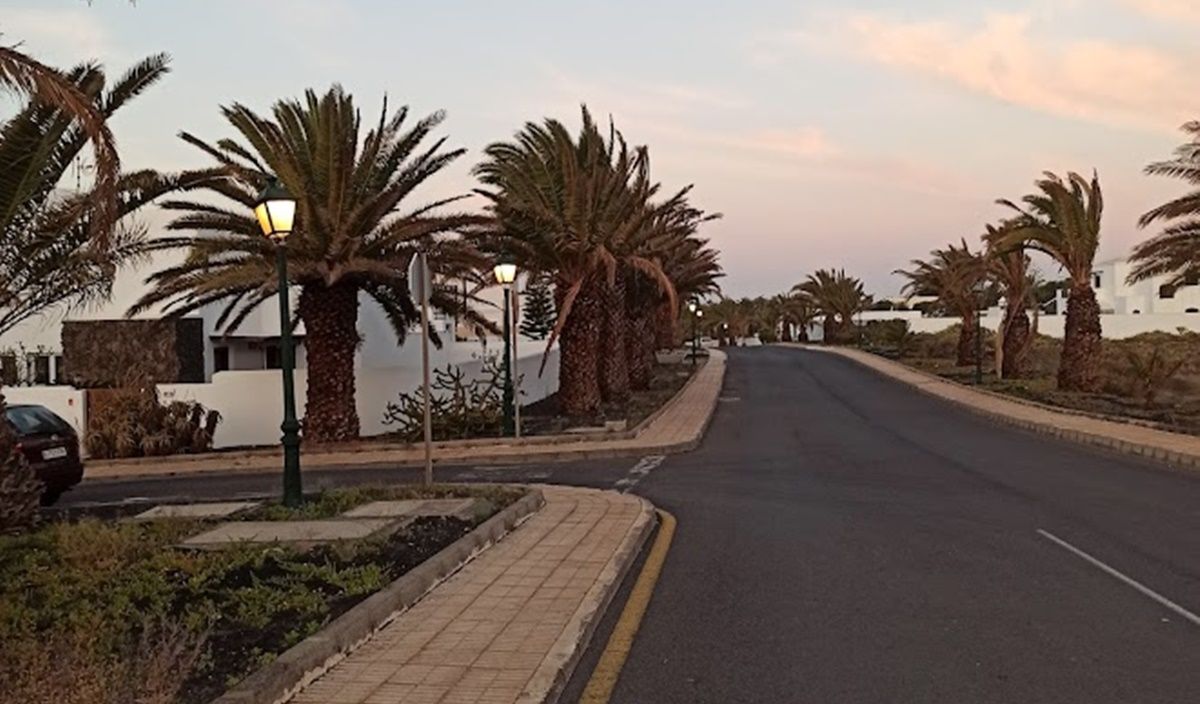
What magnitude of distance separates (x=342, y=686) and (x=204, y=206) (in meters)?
18.4

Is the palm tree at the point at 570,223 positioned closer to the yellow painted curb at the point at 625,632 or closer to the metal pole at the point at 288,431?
the metal pole at the point at 288,431

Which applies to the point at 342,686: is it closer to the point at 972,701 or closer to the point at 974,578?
the point at 972,701

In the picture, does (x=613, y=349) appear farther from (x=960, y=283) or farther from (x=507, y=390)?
(x=960, y=283)

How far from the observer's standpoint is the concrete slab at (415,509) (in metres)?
12.1

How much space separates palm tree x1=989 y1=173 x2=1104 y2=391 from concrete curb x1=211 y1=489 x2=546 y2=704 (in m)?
29.1

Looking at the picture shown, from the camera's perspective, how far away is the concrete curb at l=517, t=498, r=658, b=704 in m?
6.18

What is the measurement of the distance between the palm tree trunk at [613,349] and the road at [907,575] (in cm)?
1238

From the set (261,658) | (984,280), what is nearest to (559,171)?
(261,658)

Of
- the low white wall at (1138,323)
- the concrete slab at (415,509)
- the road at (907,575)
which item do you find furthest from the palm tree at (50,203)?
the low white wall at (1138,323)

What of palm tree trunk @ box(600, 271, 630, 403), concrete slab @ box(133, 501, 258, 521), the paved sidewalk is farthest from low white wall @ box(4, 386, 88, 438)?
the paved sidewalk

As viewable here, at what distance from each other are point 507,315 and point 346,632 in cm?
1764

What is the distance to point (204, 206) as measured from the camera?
75.2 ft

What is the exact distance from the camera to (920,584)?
931 cm

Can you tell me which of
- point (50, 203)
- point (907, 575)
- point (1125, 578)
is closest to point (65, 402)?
point (50, 203)
